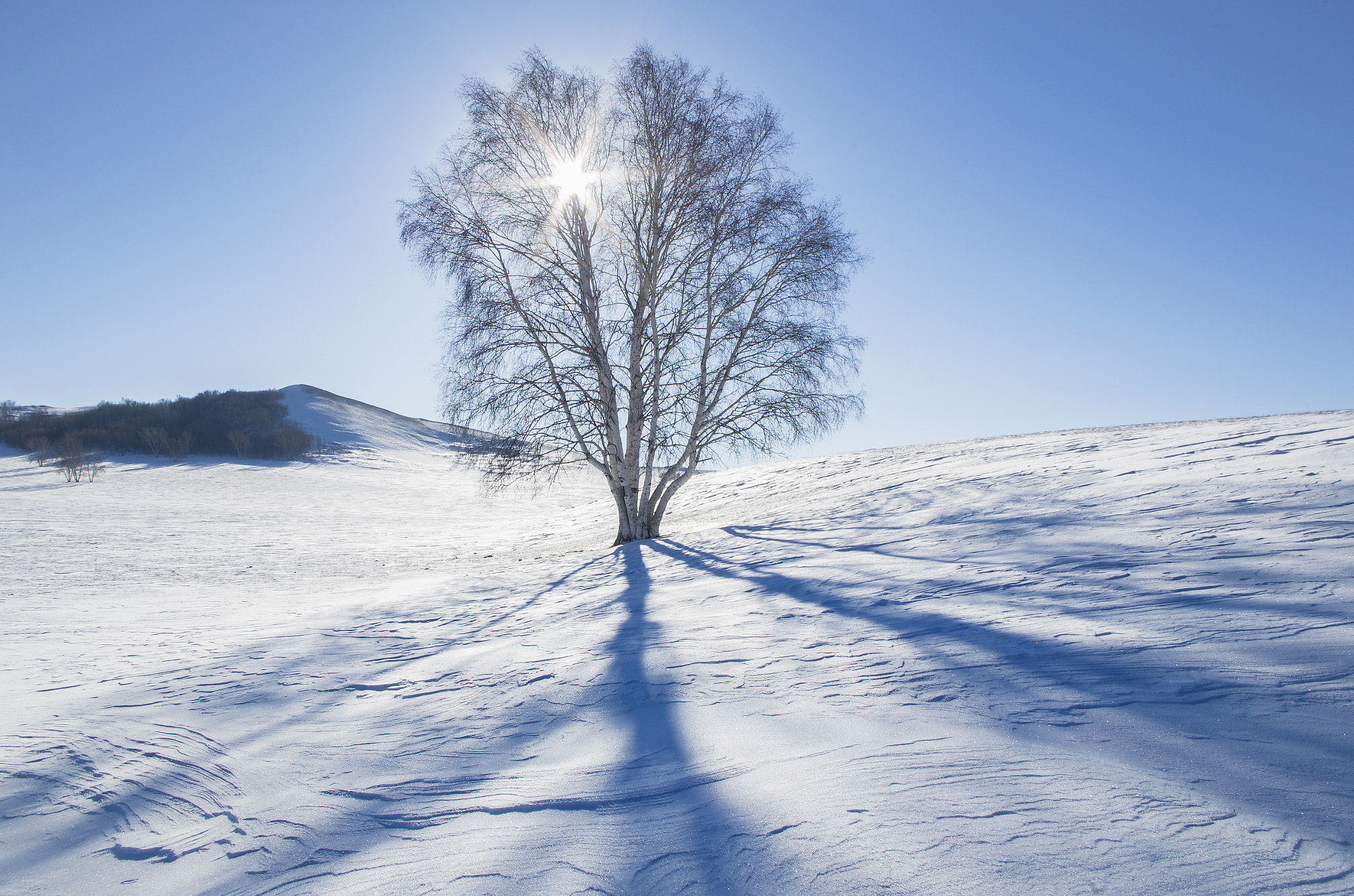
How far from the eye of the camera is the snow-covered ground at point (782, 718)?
1.84 metres

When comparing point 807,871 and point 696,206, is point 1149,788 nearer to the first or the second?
point 807,871

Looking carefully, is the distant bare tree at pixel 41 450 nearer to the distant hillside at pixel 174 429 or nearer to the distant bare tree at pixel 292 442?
the distant hillside at pixel 174 429

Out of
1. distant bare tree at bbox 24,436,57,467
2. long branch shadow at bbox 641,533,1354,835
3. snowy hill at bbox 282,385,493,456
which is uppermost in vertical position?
snowy hill at bbox 282,385,493,456

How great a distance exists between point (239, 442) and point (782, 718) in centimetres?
4793

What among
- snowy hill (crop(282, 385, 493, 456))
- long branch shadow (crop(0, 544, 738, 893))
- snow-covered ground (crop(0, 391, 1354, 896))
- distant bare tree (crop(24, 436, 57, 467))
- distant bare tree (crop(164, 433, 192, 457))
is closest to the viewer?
snow-covered ground (crop(0, 391, 1354, 896))

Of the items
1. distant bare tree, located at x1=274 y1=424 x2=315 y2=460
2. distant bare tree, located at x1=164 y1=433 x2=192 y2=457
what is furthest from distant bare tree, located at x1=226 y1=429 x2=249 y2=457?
distant bare tree, located at x1=164 y1=433 x2=192 y2=457

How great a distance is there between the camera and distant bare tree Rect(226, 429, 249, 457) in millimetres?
40594

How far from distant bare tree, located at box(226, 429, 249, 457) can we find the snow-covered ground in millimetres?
39174

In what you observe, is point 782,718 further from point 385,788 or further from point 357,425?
point 357,425

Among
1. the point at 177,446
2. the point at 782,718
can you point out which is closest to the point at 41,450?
the point at 177,446

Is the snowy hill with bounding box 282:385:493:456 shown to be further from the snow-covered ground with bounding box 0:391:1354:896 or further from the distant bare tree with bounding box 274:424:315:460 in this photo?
the snow-covered ground with bounding box 0:391:1354:896

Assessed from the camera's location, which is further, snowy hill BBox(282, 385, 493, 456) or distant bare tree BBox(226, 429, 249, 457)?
snowy hill BBox(282, 385, 493, 456)

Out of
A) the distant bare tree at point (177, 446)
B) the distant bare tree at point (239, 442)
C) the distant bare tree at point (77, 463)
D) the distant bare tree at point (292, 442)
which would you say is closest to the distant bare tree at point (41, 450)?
the distant bare tree at point (77, 463)

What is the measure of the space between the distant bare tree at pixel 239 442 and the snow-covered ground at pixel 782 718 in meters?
39.2
